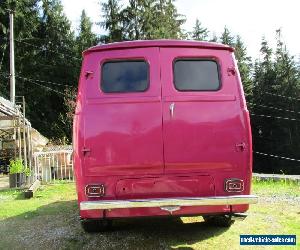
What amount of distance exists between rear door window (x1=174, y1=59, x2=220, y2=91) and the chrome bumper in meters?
1.34

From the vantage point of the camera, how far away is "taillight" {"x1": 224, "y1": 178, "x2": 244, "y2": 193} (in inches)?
220

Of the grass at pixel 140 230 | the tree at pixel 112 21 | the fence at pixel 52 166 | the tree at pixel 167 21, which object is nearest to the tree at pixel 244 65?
the tree at pixel 167 21

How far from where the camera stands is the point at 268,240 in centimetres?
631

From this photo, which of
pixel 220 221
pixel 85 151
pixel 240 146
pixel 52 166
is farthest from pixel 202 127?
pixel 52 166

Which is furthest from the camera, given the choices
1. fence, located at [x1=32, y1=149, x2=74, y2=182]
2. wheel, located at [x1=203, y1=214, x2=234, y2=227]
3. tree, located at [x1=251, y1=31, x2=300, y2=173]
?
tree, located at [x1=251, y1=31, x2=300, y2=173]

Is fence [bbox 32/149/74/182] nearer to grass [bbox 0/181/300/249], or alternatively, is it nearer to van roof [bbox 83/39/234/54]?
grass [bbox 0/181/300/249]

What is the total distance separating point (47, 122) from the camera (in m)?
46.3

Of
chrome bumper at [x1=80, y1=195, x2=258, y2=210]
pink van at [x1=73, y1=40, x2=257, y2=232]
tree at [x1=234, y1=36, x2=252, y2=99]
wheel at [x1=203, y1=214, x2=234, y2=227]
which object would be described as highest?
tree at [x1=234, y1=36, x2=252, y2=99]

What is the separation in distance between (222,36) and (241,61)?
6.21 m

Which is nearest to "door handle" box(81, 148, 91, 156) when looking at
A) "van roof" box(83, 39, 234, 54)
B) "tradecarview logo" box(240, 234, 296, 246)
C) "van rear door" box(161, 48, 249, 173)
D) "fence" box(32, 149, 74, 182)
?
"van rear door" box(161, 48, 249, 173)

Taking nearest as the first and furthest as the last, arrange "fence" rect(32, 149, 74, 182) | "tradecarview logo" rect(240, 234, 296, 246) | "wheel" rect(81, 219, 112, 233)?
"tradecarview logo" rect(240, 234, 296, 246), "wheel" rect(81, 219, 112, 233), "fence" rect(32, 149, 74, 182)

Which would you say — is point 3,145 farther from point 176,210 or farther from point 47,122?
point 176,210

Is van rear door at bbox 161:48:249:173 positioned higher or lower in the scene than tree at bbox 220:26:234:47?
lower

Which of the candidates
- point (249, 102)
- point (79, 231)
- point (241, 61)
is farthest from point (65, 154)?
point (241, 61)
